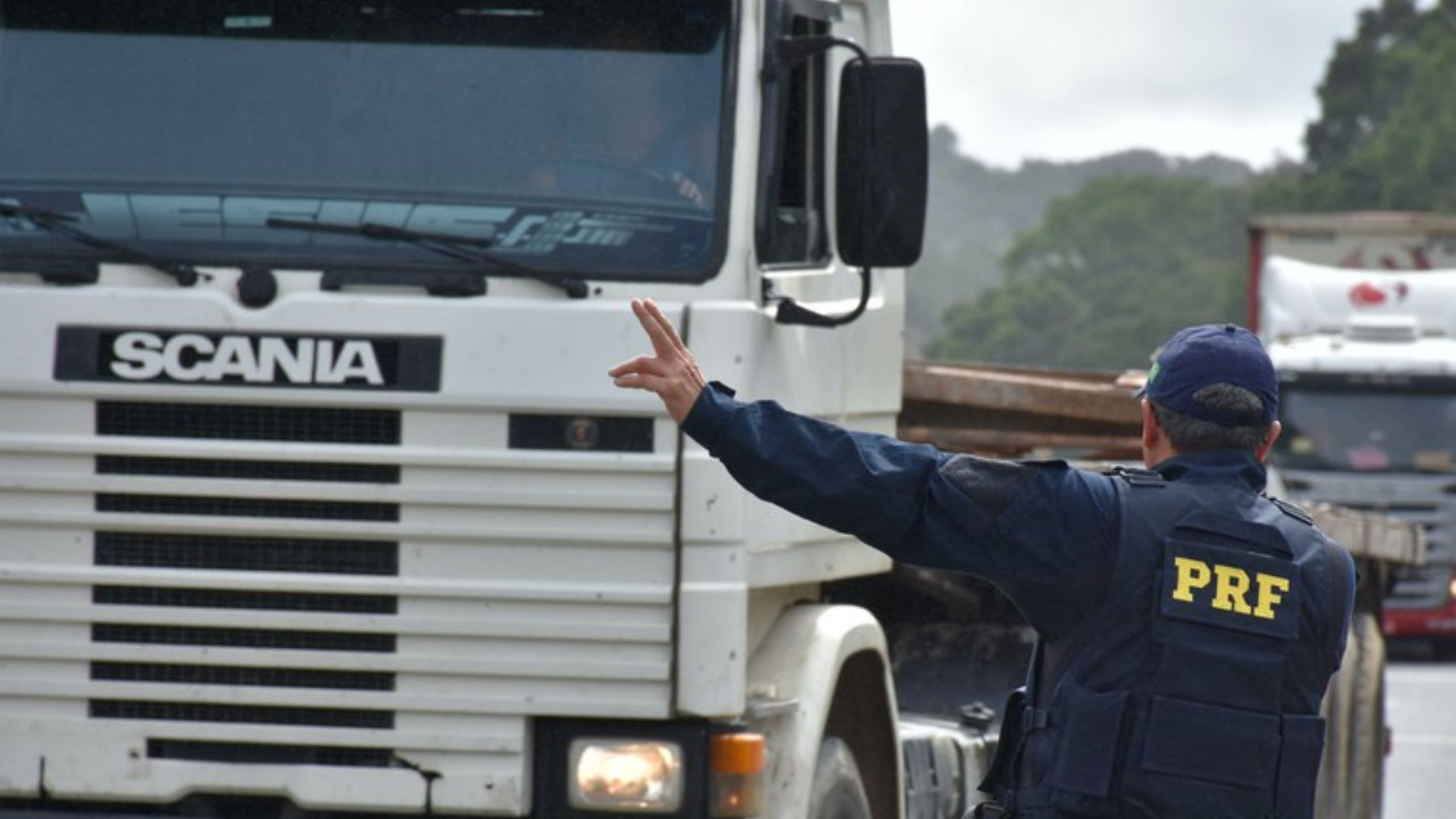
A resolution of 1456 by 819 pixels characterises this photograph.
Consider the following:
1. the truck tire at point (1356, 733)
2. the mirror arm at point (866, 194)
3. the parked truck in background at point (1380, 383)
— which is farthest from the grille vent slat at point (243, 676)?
the parked truck in background at point (1380, 383)

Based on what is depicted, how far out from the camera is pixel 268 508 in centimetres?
614

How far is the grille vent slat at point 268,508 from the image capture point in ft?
20.1

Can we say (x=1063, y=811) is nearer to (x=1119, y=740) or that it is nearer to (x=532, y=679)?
(x=1119, y=740)

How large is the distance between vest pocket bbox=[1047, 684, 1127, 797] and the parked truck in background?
18.3m


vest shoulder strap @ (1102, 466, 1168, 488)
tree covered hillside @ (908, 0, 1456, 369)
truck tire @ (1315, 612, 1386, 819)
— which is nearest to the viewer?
vest shoulder strap @ (1102, 466, 1168, 488)

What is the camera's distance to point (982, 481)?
466 centimetres

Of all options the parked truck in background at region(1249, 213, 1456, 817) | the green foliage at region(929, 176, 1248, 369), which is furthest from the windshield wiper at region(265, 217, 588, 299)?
the green foliage at region(929, 176, 1248, 369)

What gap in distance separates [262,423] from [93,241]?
59cm

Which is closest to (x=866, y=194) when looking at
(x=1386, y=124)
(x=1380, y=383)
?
(x=1380, y=383)

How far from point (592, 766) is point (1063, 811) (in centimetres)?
172

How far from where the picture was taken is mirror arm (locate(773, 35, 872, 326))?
637cm

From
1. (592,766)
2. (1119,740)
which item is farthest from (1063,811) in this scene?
(592,766)

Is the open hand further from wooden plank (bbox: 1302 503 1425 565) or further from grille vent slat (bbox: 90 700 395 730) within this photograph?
wooden plank (bbox: 1302 503 1425 565)

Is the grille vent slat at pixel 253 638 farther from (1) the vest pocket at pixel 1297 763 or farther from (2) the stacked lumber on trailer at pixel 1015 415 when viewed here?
(2) the stacked lumber on trailer at pixel 1015 415
